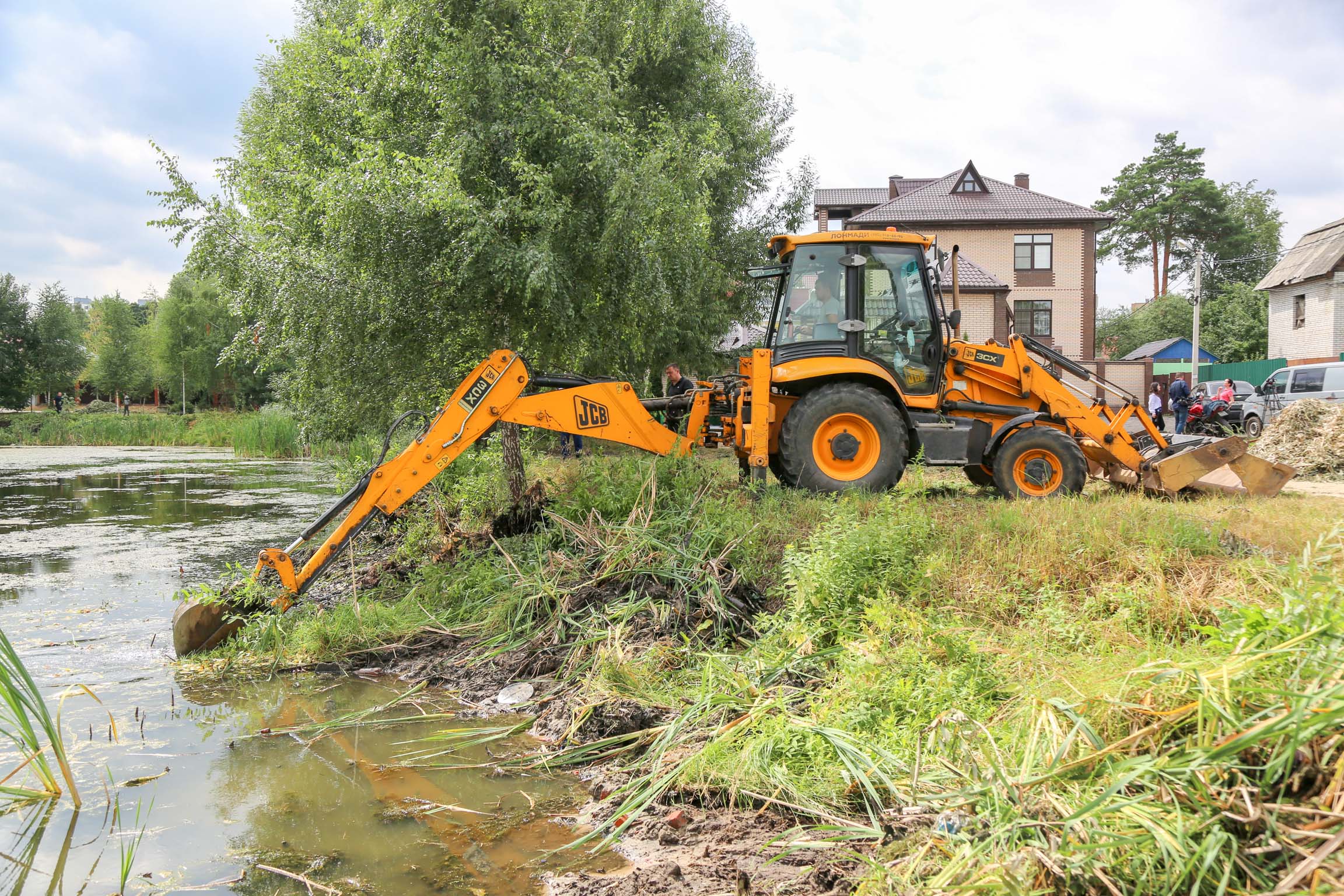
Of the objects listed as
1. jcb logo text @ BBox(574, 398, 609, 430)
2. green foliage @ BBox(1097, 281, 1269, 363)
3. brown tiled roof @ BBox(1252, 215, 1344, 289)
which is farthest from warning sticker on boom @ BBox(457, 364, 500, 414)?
green foliage @ BBox(1097, 281, 1269, 363)

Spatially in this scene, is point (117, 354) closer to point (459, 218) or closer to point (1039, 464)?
point (459, 218)

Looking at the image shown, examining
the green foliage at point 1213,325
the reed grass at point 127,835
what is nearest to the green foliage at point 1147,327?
the green foliage at point 1213,325

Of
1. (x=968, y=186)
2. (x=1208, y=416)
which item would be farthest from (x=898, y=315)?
(x=968, y=186)

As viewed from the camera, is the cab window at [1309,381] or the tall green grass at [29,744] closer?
the tall green grass at [29,744]

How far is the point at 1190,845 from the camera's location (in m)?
2.35

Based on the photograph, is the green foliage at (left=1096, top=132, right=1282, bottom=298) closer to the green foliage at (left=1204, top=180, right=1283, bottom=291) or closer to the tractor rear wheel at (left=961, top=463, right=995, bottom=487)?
the green foliage at (left=1204, top=180, right=1283, bottom=291)

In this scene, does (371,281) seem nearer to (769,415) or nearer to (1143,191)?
(769,415)

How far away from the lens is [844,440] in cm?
832

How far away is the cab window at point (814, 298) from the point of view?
28.1ft

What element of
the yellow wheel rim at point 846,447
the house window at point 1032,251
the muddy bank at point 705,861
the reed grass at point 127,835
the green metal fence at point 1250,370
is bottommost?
the reed grass at point 127,835

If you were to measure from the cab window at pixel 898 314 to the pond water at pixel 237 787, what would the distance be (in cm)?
527

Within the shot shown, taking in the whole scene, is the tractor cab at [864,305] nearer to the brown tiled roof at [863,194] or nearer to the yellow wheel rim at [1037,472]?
the yellow wheel rim at [1037,472]

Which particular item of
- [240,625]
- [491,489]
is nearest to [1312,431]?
[491,489]

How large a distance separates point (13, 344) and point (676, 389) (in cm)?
4435
